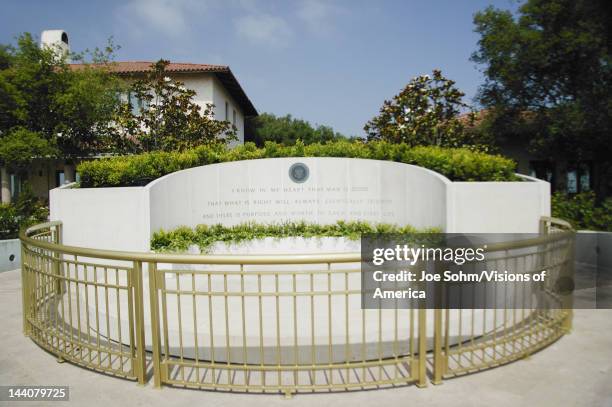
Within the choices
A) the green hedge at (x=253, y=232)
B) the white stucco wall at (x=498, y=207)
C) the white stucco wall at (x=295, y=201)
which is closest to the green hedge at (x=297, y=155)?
the white stucco wall at (x=295, y=201)

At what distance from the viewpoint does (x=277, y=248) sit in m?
8.60

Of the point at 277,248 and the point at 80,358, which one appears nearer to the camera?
the point at 80,358

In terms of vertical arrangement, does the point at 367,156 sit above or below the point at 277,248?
above

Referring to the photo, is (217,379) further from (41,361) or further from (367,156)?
(367,156)

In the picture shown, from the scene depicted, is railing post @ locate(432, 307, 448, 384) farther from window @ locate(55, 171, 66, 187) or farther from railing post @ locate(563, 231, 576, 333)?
window @ locate(55, 171, 66, 187)

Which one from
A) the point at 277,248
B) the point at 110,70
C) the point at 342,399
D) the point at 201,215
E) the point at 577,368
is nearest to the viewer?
the point at 342,399

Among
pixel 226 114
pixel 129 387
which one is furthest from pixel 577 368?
pixel 226 114

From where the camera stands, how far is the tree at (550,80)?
1145 centimetres

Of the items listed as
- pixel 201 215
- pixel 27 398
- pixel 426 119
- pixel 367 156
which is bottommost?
pixel 27 398

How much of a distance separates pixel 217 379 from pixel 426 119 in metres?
13.9

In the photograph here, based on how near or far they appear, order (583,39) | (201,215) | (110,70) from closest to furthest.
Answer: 1. (201,215)
2. (583,39)
3. (110,70)

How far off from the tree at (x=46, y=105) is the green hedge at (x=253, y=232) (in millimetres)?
11186

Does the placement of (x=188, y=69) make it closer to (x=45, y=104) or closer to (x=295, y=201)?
(x=45, y=104)

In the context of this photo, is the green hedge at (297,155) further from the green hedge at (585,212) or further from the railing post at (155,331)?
the railing post at (155,331)
